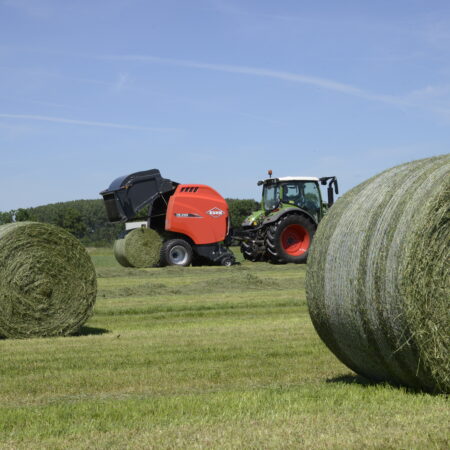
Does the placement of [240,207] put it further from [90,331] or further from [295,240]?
[90,331]

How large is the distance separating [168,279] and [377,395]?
13299mm

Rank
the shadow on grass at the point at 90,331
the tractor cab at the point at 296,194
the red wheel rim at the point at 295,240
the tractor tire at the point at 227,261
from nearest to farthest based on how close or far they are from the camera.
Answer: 1. the shadow on grass at the point at 90,331
2. the red wheel rim at the point at 295,240
3. the tractor cab at the point at 296,194
4. the tractor tire at the point at 227,261

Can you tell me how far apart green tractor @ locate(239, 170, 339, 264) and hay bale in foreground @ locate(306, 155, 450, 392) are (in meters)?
15.8

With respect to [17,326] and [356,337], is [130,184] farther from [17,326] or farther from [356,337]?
[356,337]

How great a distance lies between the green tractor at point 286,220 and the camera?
22312 mm

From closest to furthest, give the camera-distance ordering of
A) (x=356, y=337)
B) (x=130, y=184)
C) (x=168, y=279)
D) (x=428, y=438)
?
(x=428, y=438) < (x=356, y=337) < (x=168, y=279) < (x=130, y=184)

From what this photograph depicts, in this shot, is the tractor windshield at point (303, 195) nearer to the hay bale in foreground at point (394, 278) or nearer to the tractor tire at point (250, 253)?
the tractor tire at point (250, 253)

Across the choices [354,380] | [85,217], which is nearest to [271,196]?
[354,380]

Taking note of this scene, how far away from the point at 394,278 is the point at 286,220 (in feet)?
54.9

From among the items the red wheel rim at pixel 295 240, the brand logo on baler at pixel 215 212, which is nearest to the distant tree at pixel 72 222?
the brand logo on baler at pixel 215 212

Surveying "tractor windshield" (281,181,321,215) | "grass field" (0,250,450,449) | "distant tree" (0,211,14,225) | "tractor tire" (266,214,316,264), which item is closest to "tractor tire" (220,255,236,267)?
"tractor tire" (266,214,316,264)

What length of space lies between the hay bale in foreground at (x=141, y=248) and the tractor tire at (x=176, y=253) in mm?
375

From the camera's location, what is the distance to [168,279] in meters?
18.9

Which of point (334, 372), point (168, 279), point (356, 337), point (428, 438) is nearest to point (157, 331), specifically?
point (334, 372)
